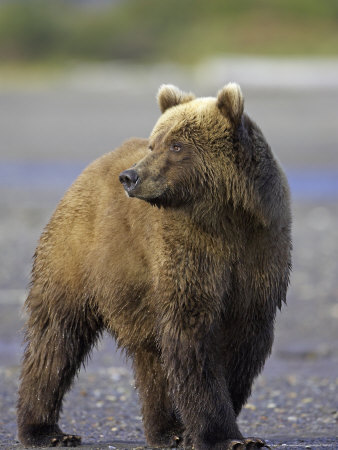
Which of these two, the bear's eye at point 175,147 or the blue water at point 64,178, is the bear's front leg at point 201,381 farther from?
the blue water at point 64,178

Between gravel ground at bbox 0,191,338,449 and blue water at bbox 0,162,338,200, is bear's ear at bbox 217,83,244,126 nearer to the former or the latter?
gravel ground at bbox 0,191,338,449

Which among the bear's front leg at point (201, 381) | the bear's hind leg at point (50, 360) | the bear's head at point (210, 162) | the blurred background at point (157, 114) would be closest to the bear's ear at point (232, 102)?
the bear's head at point (210, 162)

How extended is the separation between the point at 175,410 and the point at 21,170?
14.1m

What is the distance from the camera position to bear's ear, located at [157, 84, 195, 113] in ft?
16.9

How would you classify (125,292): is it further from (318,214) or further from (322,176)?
(322,176)

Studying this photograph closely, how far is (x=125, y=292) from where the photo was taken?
5.07 meters

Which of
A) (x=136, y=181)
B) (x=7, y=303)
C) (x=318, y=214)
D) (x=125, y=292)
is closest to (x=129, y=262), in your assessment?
(x=125, y=292)

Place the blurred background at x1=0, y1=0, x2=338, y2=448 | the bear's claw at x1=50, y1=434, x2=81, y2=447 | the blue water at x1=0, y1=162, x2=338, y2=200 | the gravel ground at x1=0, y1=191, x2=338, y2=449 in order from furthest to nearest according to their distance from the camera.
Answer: the blue water at x1=0, y1=162, x2=338, y2=200, the blurred background at x1=0, y1=0, x2=338, y2=448, the gravel ground at x1=0, y1=191, x2=338, y2=449, the bear's claw at x1=50, y1=434, x2=81, y2=447

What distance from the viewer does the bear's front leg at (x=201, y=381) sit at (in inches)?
189

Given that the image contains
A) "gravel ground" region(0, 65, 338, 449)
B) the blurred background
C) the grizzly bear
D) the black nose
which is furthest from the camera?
the blurred background

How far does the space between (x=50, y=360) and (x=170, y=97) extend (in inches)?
58.7

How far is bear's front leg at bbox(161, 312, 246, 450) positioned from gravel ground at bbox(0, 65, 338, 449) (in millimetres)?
577

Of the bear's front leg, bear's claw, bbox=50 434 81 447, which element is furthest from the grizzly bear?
bear's claw, bbox=50 434 81 447

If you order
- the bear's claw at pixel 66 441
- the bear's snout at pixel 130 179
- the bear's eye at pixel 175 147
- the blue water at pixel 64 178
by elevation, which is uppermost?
the bear's eye at pixel 175 147
